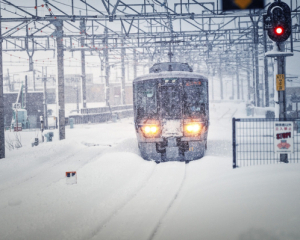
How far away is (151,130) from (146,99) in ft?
3.55

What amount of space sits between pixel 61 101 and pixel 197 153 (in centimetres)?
836

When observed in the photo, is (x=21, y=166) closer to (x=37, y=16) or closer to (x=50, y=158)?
(x=50, y=158)

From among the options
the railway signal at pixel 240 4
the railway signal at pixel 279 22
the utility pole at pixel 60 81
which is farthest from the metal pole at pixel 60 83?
the railway signal at pixel 279 22

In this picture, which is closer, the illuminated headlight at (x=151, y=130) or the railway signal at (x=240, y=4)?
the railway signal at (x=240, y=4)

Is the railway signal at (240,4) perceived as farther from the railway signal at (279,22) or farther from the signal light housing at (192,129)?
the signal light housing at (192,129)

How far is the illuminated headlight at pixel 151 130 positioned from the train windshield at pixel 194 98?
44.2 inches

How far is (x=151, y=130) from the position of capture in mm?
9078

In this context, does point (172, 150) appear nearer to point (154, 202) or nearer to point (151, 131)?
point (151, 131)

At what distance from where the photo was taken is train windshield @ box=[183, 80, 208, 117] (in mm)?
9258

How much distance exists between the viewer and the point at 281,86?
692cm

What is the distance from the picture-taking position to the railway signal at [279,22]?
21.4 ft

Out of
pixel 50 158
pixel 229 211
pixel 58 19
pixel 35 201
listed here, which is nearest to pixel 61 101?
pixel 58 19

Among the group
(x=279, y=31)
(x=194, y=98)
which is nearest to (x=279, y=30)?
(x=279, y=31)

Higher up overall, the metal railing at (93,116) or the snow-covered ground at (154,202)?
the metal railing at (93,116)
